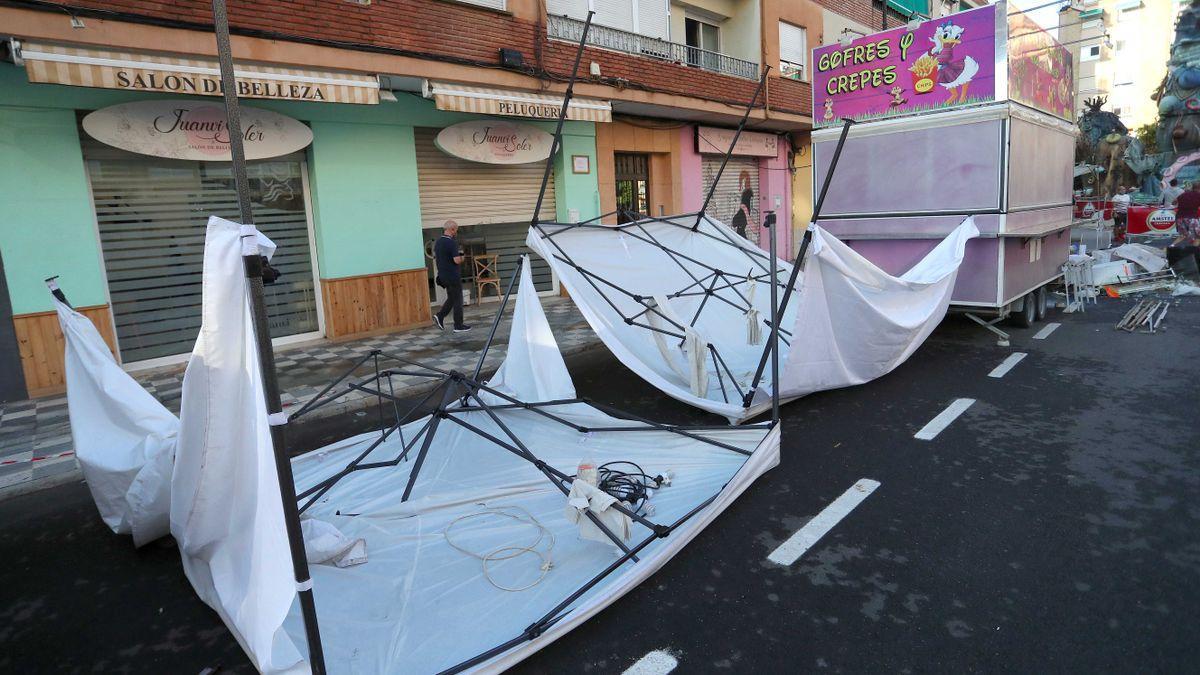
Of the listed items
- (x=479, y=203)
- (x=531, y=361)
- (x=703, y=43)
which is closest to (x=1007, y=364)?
(x=531, y=361)

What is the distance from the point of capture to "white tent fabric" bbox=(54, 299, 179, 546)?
3838 millimetres

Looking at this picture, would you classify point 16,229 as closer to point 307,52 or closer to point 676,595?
point 307,52

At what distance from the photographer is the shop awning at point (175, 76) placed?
22.2ft

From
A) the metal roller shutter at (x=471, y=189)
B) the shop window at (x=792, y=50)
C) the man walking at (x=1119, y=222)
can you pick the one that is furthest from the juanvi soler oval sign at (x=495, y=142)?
the man walking at (x=1119, y=222)

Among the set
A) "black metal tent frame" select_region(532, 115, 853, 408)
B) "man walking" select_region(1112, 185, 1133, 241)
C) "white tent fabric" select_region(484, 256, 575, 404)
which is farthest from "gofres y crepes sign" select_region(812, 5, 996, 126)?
"man walking" select_region(1112, 185, 1133, 241)

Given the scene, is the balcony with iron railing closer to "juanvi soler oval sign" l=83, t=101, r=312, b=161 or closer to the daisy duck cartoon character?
"juanvi soler oval sign" l=83, t=101, r=312, b=161

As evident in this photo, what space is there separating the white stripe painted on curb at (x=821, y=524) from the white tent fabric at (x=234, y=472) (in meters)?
2.33

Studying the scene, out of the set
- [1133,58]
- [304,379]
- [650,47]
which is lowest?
[304,379]

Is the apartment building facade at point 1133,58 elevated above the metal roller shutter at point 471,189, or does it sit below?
above

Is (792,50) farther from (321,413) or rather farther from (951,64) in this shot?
(321,413)

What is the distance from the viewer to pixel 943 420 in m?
5.60

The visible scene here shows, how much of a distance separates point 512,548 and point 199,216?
806cm

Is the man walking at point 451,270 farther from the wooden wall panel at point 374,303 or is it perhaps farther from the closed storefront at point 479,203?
the closed storefront at point 479,203

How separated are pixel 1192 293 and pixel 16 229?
16.9m
